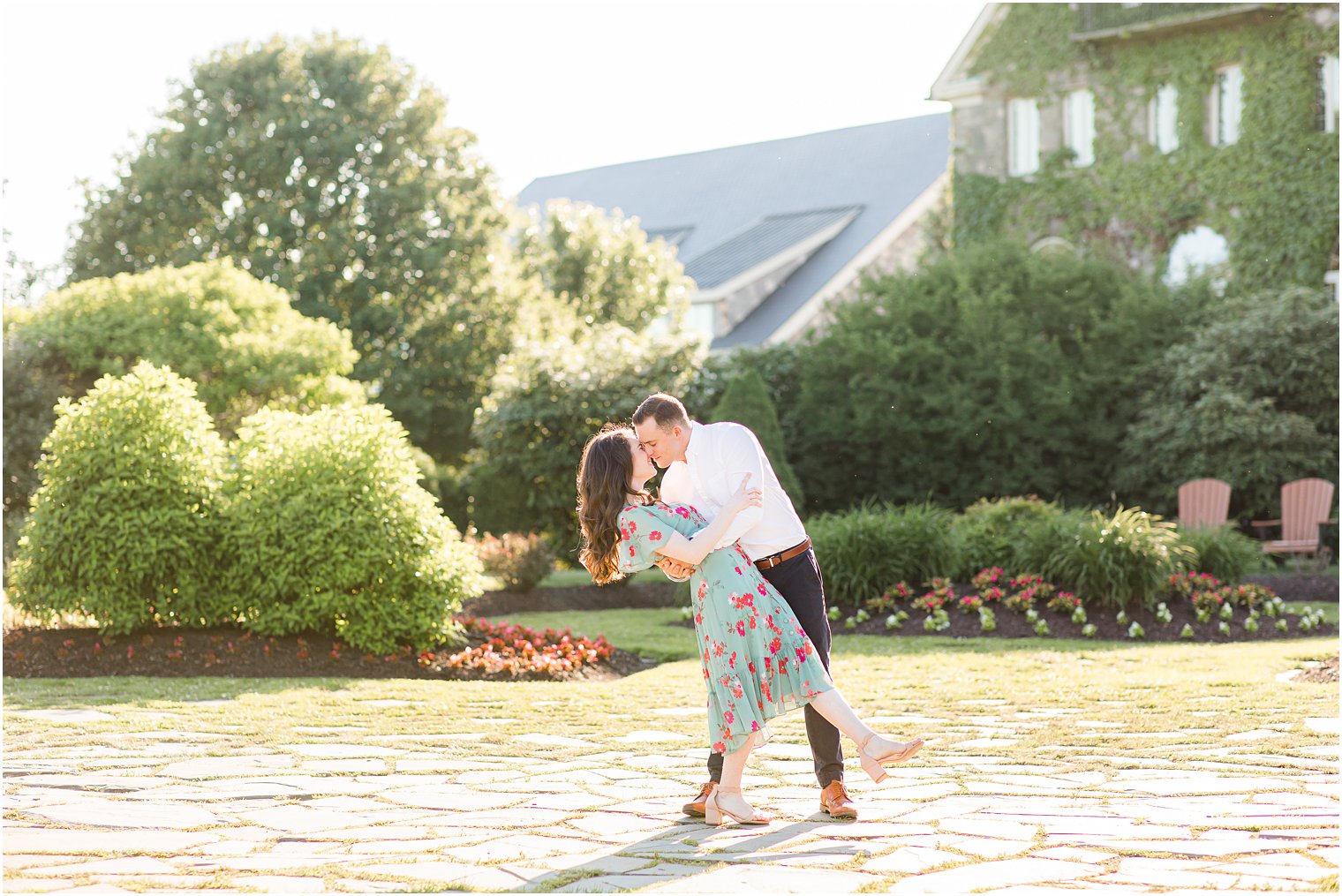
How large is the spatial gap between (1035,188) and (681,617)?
1454 cm

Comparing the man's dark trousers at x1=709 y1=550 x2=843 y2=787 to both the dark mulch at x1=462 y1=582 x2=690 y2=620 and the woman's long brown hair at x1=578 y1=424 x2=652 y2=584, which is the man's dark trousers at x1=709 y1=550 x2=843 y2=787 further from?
the dark mulch at x1=462 y1=582 x2=690 y2=620

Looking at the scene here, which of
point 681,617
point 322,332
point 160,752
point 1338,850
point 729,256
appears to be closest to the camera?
point 1338,850

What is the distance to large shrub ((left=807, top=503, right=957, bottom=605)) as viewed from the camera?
517 inches

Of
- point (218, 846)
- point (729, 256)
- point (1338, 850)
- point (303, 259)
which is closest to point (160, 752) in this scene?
point (218, 846)

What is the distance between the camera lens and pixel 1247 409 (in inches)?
731

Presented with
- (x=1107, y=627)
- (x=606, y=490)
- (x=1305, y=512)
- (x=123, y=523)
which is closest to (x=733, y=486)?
(x=606, y=490)

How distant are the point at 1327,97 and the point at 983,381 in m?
7.72

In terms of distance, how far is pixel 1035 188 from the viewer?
2477cm

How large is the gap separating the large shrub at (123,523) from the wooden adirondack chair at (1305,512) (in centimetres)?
1312

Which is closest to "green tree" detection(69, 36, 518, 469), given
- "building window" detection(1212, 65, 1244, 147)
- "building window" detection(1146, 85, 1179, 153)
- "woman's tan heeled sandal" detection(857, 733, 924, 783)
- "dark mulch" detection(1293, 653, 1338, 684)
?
"building window" detection(1146, 85, 1179, 153)

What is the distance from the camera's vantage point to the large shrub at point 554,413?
19.1 metres

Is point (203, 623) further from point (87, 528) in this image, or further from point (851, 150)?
point (851, 150)

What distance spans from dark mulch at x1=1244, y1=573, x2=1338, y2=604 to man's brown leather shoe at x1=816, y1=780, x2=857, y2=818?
36.7 ft

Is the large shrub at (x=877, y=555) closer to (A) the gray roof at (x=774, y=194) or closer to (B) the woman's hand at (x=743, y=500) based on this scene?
(B) the woman's hand at (x=743, y=500)
